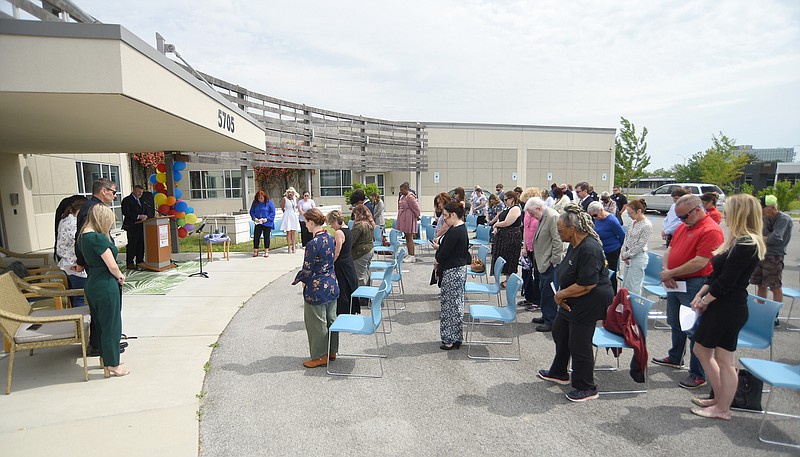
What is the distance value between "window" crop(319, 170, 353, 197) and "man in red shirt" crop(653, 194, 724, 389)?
2408cm

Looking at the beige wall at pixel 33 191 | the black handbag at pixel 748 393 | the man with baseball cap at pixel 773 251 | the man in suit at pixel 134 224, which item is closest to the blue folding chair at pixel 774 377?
the black handbag at pixel 748 393

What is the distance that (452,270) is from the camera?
17.2 feet

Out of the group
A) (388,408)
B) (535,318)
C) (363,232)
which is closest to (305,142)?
(363,232)

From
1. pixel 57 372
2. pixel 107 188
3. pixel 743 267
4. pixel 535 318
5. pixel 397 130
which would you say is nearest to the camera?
pixel 743 267

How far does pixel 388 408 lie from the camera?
3.92 m

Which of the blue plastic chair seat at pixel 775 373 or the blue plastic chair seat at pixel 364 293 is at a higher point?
the blue plastic chair seat at pixel 775 373

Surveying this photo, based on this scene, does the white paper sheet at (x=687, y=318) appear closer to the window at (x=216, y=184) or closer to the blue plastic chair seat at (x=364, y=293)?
the blue plastic chair seat at (x=364, y=293)

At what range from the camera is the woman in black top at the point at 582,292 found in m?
3.87

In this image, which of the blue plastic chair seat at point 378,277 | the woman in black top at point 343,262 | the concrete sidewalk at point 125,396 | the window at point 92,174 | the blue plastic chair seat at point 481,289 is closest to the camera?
the concrete sidewalk at point 125,396

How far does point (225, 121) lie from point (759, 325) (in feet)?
26.6

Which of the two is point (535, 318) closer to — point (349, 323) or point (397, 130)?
point (349, 323)

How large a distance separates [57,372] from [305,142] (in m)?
16.7

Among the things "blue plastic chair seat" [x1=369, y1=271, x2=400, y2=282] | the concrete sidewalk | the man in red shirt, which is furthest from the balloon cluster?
the man in red shirt

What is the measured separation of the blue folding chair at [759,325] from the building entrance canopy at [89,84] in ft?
20.7
